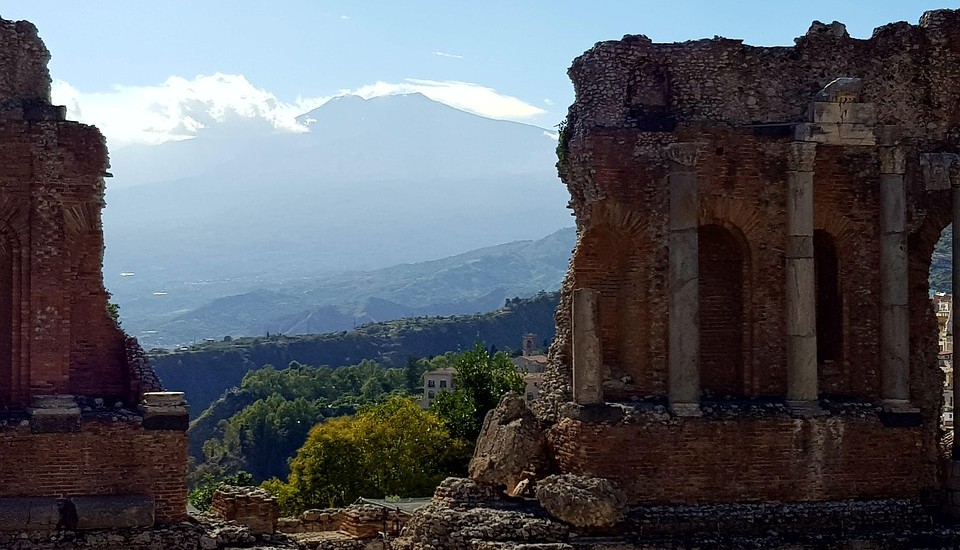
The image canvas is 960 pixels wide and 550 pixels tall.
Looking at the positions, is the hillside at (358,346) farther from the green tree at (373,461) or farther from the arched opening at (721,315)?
the arched opening at (721,315)

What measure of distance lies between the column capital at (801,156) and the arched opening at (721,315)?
5.49ft

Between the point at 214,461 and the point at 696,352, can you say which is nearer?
the point at 696,352

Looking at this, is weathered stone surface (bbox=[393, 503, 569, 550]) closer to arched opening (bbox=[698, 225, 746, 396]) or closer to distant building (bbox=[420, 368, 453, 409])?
arched opening (bbox=[698, 225, 746, 396])

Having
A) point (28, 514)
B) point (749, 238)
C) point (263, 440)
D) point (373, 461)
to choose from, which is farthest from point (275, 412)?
point (28, 514)

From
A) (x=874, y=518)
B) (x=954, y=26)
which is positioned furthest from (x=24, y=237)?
(x=954, y=26)

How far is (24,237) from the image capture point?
21.9 meters

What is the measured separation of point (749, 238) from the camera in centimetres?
2475

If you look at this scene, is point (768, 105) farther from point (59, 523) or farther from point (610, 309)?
point (59, 523)

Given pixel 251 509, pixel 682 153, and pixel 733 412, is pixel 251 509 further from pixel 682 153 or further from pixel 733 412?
pixel 682 153

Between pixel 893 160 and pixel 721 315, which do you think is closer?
pixel 893 160

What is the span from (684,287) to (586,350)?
1969 mm

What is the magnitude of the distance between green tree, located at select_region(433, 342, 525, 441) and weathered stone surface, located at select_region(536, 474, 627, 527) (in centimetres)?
1941

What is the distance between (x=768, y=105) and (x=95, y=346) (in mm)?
12093

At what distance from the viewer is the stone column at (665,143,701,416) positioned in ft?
78.3
